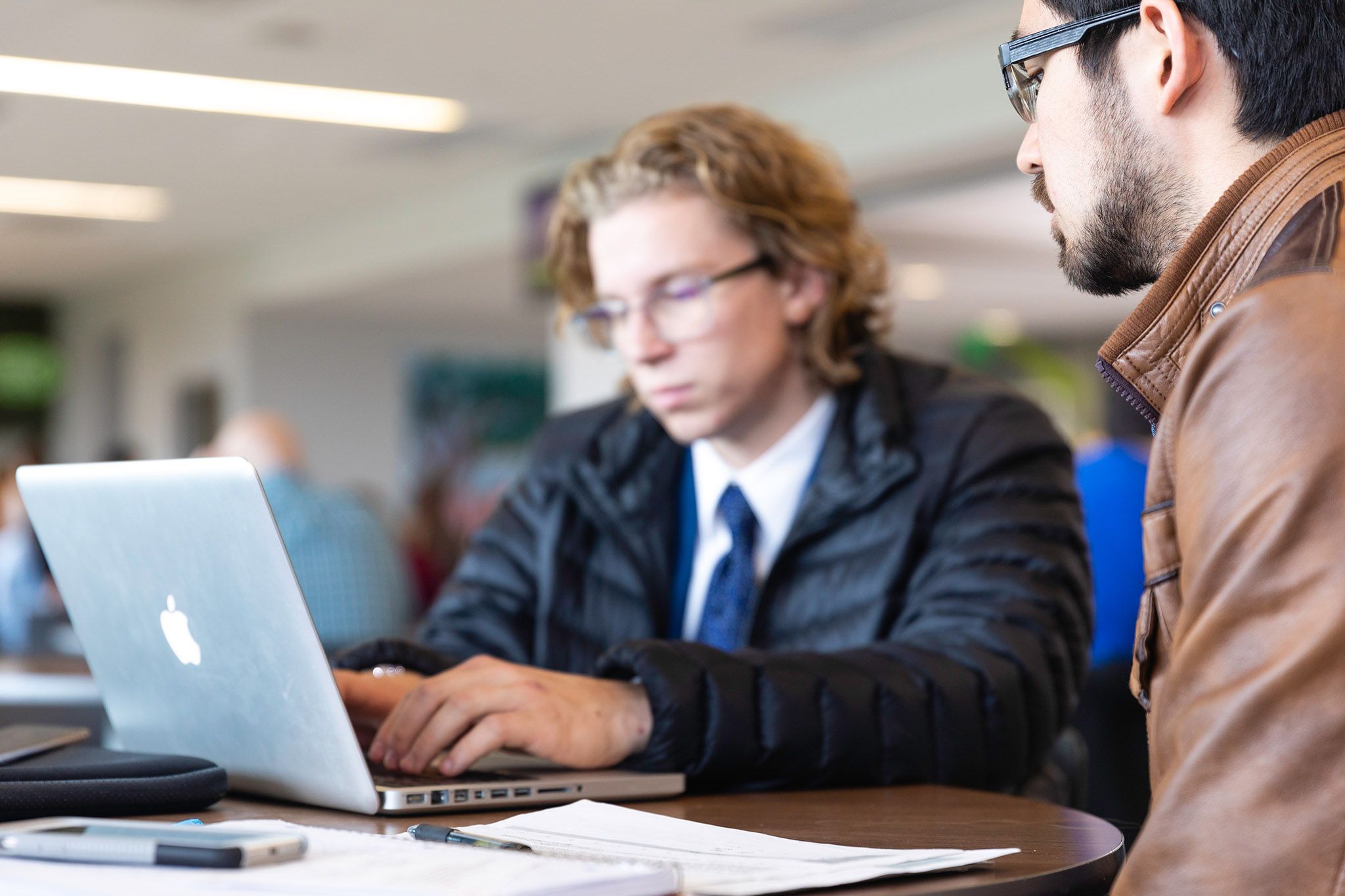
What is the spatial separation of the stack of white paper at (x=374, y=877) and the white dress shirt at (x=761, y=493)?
1.01 meters

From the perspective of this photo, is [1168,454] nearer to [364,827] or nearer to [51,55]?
[364,827]

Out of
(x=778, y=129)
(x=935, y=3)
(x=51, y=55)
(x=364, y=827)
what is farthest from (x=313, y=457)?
(x=364, y=827)

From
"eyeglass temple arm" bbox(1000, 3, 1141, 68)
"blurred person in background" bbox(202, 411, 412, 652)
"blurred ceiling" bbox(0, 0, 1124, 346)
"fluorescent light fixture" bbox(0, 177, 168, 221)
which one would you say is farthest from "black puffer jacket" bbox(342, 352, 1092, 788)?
"fluorescent light fixture" bbox(0, 177, 168, 221)

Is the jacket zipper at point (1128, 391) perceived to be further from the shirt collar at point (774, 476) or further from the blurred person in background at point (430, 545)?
the blurred person in background at point (430, 545)

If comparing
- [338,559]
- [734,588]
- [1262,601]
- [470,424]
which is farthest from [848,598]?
[470,424]

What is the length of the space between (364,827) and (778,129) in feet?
4.13

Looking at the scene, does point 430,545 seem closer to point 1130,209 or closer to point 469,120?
point 469,120

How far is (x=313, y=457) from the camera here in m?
11.7

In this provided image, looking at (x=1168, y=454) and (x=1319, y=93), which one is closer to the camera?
(x=1168, y=454)

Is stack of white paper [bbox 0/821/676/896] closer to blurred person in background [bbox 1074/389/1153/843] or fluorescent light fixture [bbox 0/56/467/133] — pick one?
blurred person in background [bbox 1074/389/1153/843]

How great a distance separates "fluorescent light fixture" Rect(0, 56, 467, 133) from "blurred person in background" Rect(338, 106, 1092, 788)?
469 cm

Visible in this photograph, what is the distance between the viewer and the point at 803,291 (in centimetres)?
198

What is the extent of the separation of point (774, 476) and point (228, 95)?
17.7 ft

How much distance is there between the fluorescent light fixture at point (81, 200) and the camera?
8.37 meters
